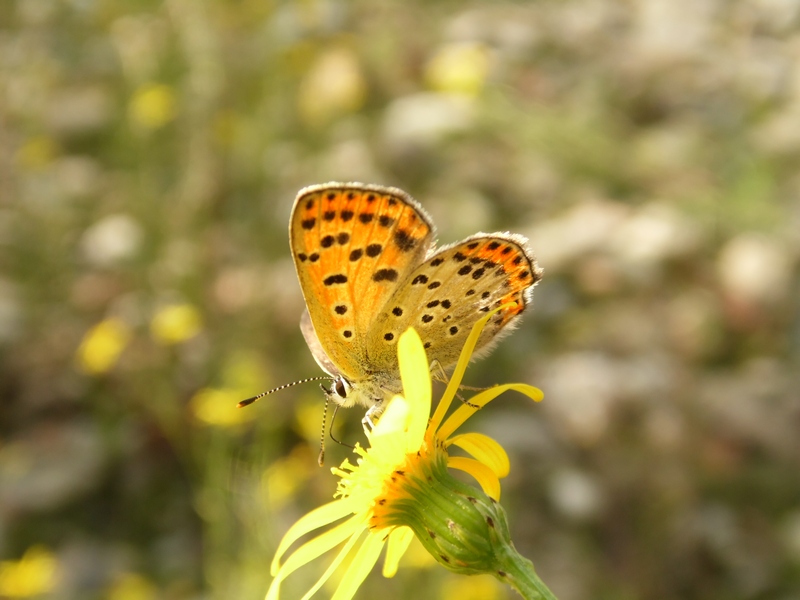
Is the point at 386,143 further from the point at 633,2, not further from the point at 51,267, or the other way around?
the point at 633,2

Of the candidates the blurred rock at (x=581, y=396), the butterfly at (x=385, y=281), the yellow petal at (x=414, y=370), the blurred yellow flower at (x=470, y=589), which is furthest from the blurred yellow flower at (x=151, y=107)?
the yellow petal at (x=414, y=370)

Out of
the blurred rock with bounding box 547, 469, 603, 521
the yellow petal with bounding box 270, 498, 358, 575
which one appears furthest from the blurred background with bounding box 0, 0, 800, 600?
the yellow petal with bounding box 270, 498, 358, 575

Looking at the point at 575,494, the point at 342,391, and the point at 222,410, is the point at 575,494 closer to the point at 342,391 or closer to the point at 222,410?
the point at 222,410

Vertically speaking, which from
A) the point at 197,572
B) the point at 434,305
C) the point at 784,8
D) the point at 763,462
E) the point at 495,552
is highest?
the point at 784,8

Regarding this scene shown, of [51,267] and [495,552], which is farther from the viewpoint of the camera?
[51,267]

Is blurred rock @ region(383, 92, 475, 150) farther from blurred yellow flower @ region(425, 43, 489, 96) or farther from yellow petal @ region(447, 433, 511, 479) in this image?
yellow petal @ region(447, 433, 511, 479)

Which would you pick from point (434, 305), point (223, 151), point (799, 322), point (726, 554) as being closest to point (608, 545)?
point (726, 554)

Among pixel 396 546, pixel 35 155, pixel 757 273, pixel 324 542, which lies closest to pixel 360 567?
pixel 324 542
